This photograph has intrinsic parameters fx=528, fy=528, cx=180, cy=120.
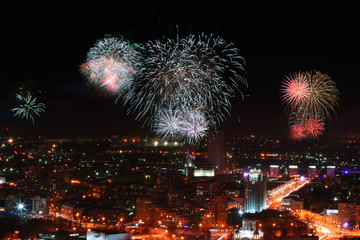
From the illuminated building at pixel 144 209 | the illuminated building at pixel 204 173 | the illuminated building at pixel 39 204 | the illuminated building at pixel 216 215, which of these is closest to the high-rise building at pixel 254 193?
the illuminated building at pixel 216 215

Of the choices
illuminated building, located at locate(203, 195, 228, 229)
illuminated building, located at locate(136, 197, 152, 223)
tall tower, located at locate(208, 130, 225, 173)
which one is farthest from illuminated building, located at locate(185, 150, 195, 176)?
illuminated building, located at locate(203, 195, 228, 229)

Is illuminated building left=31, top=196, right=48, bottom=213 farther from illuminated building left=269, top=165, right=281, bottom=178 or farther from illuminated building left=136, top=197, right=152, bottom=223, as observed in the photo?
illuminated building left=269, top=165, right=281, bottom=178

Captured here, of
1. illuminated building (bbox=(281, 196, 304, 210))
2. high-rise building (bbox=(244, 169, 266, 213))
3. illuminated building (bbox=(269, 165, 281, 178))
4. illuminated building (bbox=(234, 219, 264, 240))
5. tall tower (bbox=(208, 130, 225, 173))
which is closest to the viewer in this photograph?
illuminated building (bbox=(234, 219, 264, 240))

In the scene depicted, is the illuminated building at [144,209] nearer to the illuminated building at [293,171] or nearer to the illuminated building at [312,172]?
the illuminated building at [312,172]

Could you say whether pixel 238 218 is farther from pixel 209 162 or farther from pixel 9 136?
pixel 9 136

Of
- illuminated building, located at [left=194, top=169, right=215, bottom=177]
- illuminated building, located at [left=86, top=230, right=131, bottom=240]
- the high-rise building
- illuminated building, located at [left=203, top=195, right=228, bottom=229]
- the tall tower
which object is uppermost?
the tall tower

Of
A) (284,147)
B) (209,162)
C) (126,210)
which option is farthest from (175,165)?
(126,210)
